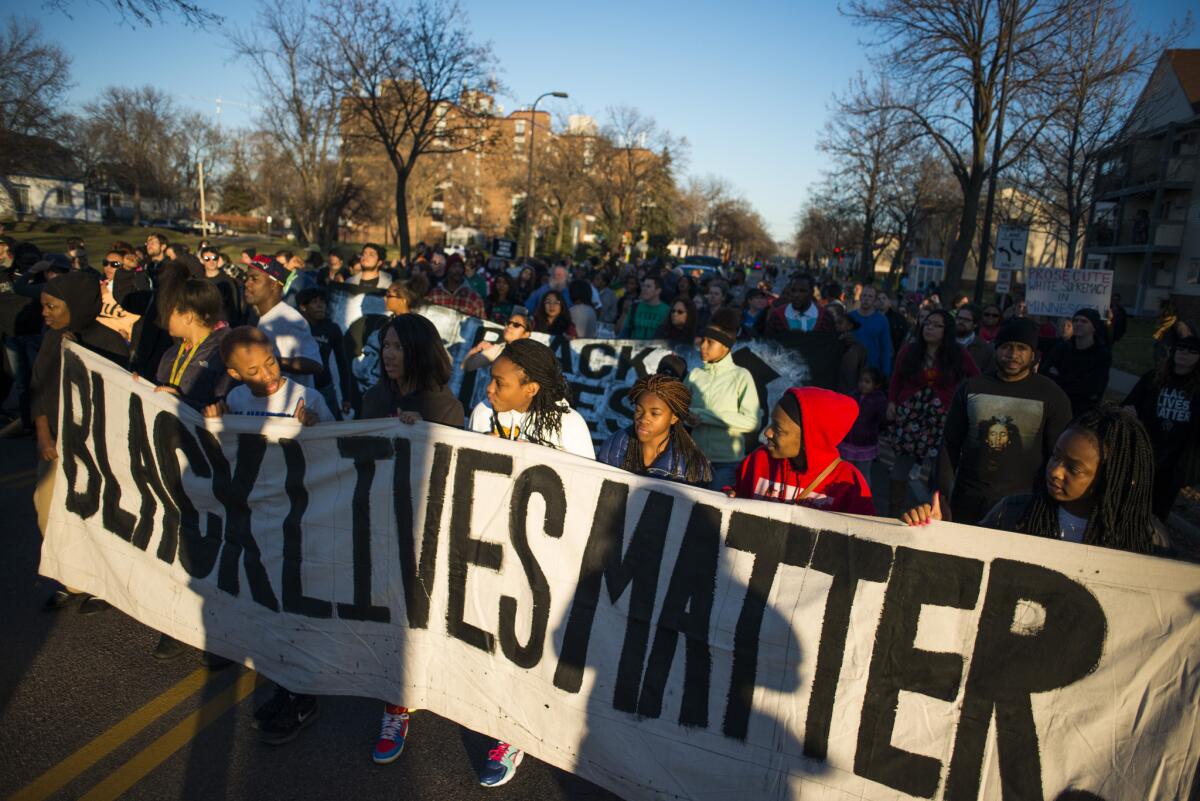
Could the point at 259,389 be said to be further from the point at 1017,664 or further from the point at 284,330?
the point at 1017,664

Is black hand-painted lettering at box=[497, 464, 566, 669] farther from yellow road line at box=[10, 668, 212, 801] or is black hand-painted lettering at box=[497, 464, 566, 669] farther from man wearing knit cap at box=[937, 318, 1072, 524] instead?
man wearing knit cap at box=[937, 318, 1072, 524]

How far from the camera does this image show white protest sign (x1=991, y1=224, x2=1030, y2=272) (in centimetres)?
1374

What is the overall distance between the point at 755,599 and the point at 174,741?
2403 mm

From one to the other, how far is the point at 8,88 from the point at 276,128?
37.8 ft

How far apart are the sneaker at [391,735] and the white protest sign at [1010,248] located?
13.3 m

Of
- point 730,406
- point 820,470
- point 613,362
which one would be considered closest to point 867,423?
point 730,406

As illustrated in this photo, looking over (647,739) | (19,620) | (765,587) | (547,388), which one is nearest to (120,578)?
(19,620)

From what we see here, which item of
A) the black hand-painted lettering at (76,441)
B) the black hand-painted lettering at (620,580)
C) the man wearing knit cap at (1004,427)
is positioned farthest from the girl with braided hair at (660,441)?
the black hand-painted lettering at (76,441)

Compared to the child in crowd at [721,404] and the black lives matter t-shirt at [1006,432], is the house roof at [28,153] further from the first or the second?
the black lives matter t-shirt at [1006,432]

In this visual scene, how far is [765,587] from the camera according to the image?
9.11 feet

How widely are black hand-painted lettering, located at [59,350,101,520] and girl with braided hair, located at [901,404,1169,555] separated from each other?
377 centimetres

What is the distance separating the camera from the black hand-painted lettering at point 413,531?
126 inches

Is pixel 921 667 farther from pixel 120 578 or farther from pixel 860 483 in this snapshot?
pixel 120 578

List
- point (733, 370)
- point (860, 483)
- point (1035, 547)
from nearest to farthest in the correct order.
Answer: point (1035, 547) → point (860, 483) → point (733, 370)
